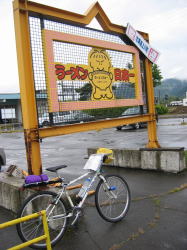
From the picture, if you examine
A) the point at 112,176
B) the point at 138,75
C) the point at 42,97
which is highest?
the point at 138,75

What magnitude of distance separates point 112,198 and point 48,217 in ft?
3.85

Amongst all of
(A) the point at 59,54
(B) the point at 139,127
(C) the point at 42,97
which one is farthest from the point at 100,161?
(B) the point at 139,127

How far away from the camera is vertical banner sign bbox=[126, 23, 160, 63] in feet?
22.4

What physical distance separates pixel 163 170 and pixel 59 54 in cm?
390

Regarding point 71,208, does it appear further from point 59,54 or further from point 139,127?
point 139,127

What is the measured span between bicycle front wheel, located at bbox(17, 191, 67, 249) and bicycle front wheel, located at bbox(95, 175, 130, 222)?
60 centimetres

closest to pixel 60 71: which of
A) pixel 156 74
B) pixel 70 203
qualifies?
pixel 70 203

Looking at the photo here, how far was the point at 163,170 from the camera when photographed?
6.78m

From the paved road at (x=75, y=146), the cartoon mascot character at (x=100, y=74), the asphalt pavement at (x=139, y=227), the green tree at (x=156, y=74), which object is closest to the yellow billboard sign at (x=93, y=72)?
the cartoon mascot character at (x=100, y=74)

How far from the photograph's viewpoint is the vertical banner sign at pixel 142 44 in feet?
22.4

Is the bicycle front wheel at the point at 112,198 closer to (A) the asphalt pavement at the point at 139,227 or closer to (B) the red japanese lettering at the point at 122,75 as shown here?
(A) the asphalt pavement at the point at 139,227

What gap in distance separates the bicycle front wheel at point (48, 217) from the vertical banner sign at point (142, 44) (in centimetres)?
482

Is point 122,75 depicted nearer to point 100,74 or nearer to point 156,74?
point 100,74

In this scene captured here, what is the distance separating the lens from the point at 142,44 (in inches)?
284
